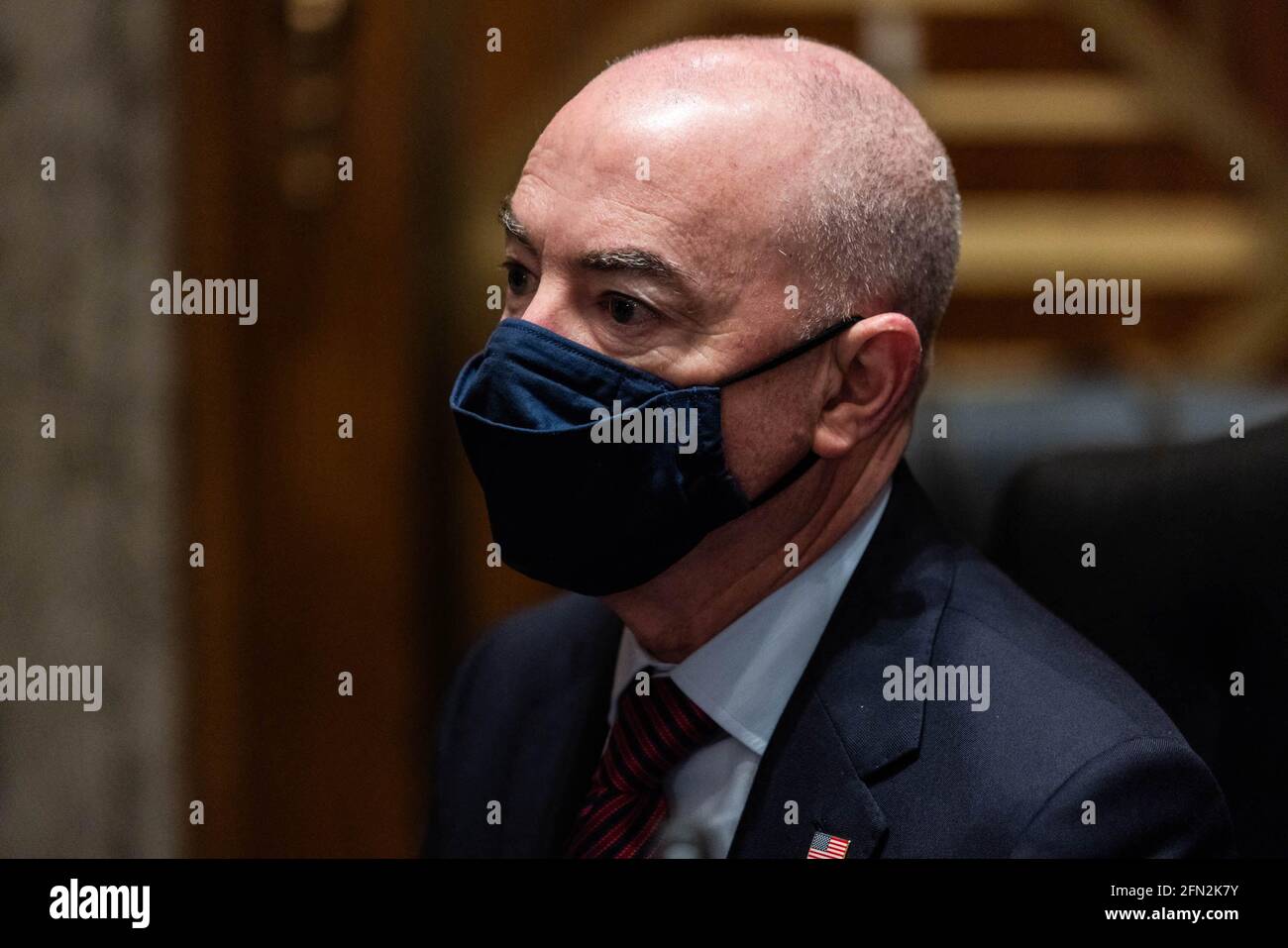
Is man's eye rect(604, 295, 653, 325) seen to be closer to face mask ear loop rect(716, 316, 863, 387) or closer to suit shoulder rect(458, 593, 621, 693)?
face mask ear loop rect(716, 316, 863, 387)

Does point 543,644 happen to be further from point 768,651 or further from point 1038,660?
point 1038,660

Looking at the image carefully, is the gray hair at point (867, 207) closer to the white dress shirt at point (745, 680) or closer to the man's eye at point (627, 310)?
the man's eye at point (627, 310)

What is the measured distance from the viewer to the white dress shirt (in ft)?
4.66

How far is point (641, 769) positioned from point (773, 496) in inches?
12.3

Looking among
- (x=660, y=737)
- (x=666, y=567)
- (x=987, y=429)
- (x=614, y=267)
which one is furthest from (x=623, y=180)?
(x=987, y=429)

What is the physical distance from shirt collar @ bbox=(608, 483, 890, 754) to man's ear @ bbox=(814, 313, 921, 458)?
0.37 ft

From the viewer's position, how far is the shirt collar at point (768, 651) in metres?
1.43

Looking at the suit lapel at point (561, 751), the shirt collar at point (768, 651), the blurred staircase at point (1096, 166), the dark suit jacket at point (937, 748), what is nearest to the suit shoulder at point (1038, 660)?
the dark suit jacket at point (937, 748)

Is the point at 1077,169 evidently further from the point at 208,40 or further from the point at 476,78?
the point at 208,40

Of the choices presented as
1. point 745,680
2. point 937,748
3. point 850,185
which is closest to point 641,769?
point 745,680

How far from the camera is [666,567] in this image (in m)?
1.40

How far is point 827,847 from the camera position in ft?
4.34

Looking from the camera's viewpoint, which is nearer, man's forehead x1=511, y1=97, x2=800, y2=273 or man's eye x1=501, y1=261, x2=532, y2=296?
man's forehead x1=511, y1=97, x2=800, y2=273

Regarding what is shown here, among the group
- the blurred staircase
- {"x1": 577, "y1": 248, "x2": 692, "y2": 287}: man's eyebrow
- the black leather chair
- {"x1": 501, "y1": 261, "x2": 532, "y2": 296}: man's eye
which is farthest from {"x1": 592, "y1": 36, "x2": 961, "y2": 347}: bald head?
the blurred staircase
